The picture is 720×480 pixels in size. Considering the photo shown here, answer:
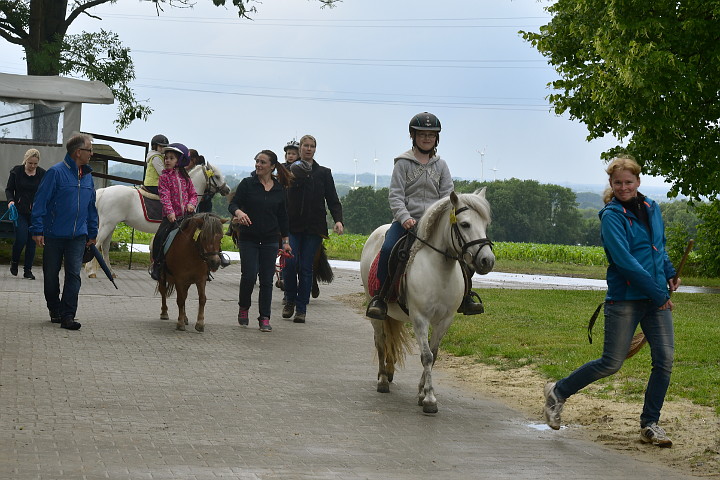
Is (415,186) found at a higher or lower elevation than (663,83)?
lower

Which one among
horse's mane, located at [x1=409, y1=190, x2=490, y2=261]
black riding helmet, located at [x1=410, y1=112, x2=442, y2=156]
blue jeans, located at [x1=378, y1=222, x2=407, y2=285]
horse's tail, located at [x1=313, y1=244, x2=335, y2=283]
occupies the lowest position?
horse's tail, located at [x1=313, y1=244, x2=335, y2=283]

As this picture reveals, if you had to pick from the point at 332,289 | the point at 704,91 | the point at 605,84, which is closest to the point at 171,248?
the point at 332,289

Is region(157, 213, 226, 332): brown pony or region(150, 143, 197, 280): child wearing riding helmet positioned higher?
region(150, 143, 197, 280): child wearing riding helmet

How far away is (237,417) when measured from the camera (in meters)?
7.96

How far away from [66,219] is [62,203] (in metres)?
0.19

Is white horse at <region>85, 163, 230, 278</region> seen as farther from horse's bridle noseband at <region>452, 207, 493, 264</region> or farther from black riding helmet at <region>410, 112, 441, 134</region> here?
horse's bridle noseband at <region>452, 207, 493, 264</region>

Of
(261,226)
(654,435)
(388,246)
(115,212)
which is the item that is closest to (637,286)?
(654,435)

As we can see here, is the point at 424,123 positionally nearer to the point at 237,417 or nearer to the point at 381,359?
the point at 381,359

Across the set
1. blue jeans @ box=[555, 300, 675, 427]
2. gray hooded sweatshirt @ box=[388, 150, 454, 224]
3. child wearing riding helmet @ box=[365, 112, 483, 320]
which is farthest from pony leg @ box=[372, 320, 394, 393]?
blue jeans @ box=[555, 300, 675, 427]

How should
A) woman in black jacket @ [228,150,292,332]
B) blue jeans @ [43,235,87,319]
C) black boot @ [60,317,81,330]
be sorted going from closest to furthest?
black boot @ [60,317,81,330], blue jeans @ [43,235,87,319], woman in black jacket @ [228,150,292,332]

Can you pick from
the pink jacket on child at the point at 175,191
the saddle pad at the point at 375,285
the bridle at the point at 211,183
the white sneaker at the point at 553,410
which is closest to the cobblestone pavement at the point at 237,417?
the white sneaker at the point at 553,410

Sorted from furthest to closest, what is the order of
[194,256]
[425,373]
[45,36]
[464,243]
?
[45,36] < [194,256] < [425,373] < [464,243]

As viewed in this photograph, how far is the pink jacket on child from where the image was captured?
44.7 feet

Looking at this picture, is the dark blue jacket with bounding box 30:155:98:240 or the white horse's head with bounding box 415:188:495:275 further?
the dark blue jacket with bounding box 30:155:98:240
